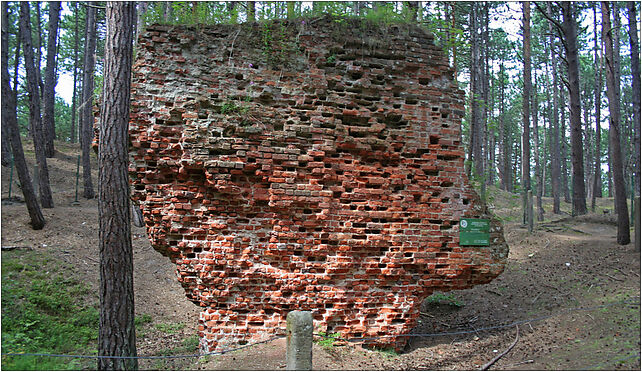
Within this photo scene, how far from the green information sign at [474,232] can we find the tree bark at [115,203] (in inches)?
202

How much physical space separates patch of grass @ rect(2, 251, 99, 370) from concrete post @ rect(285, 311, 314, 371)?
3.80 m

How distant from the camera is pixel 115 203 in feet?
17.9

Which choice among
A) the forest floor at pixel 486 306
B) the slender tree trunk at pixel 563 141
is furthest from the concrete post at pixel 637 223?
the slender tree trunk at pixel 563 141

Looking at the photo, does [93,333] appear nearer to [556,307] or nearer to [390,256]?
[390,256]

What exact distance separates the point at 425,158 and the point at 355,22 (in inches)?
104

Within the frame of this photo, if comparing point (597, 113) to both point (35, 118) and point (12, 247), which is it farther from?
point (12, 247)

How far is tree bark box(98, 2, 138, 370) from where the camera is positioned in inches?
211

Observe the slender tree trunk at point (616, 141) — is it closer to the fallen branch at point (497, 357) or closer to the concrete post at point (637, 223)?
the concrete post at point (637, 223)

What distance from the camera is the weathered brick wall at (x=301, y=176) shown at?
646 cm

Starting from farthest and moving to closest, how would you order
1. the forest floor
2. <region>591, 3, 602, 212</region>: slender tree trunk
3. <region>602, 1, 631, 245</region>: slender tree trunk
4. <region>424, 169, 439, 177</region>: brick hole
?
<region>591, 3, 602, 212</region>: slender tree trunk, <region>602, 1, 631, 245</region>: slender tree trunk, <region>424, 169, 439, 177</region>: brick hole, the forest floor

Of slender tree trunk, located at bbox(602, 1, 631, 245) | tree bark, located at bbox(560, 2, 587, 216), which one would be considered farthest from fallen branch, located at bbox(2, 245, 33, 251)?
tree bark, located at bbox(560, 2, 587, 216)

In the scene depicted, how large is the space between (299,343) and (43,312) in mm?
6331

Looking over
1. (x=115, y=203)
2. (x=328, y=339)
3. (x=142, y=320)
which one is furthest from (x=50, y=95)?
(x=328, y=339)

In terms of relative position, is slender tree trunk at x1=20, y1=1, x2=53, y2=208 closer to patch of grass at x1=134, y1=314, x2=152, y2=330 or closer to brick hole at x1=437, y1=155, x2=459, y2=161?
patch of grass at x1=134, y1=314, x2=152, y2=330
